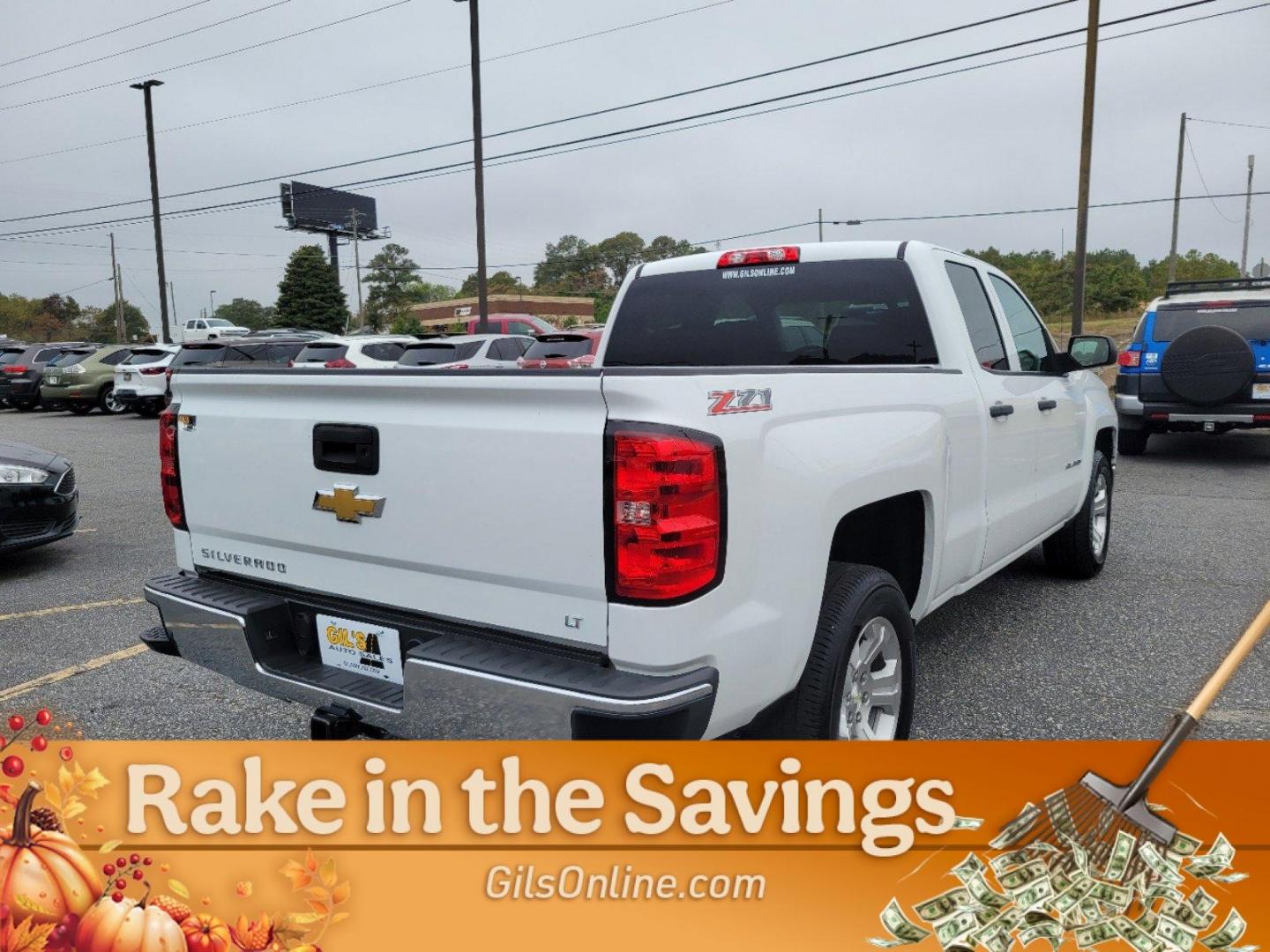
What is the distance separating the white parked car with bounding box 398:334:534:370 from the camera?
15.2 metres

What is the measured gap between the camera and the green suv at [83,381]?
21.5 meters

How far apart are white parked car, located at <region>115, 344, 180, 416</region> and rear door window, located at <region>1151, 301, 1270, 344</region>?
692 inches

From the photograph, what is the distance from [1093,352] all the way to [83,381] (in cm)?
2202

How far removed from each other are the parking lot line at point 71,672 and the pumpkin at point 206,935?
262 cm

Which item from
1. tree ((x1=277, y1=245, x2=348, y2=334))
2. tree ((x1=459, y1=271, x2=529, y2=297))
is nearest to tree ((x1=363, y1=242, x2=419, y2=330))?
tree ((x1=459, y1=271, x2=529, y2=297))

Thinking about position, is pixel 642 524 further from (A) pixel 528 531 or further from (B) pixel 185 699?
(B) pixel 185 699

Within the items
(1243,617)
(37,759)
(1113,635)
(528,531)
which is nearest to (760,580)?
(528,531)

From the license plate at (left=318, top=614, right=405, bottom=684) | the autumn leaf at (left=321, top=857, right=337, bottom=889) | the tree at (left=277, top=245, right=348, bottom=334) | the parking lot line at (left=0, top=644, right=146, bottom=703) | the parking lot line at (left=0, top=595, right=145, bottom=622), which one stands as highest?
the tree at (left=277, top=245, right=348, bottom=334)

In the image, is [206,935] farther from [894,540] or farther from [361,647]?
[894,540]

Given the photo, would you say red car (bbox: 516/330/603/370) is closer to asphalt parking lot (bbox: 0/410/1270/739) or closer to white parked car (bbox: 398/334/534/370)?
white parked car (bbox: 398/334/534/370)

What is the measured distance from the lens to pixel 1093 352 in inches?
202

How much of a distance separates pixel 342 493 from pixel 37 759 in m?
0.96

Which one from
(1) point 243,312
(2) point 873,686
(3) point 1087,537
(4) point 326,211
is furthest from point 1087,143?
(1) point 243,312

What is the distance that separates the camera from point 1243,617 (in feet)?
16.6
